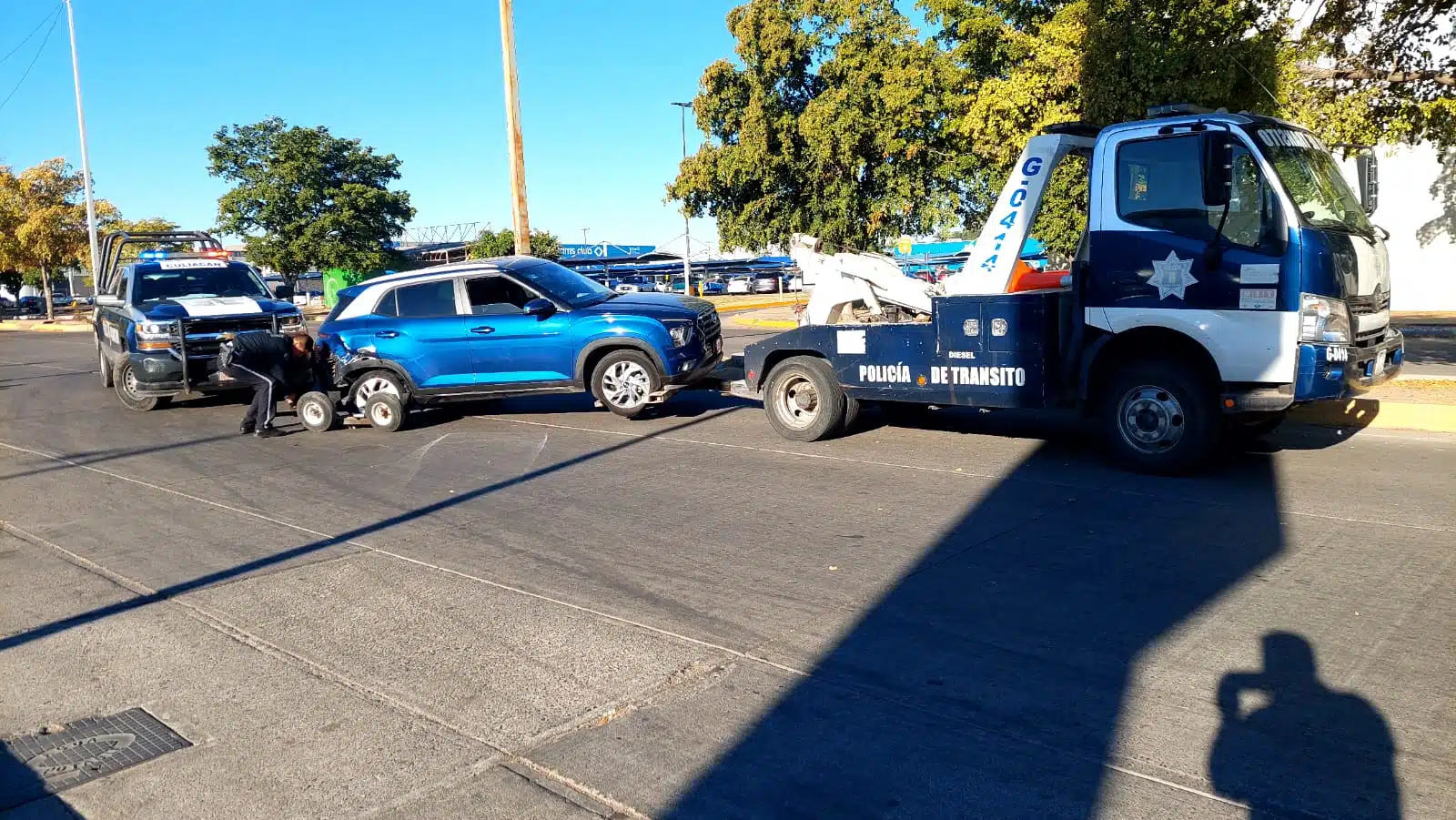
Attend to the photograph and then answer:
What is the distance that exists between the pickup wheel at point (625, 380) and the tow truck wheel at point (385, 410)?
238cm

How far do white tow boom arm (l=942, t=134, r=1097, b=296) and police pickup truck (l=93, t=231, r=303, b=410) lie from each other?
31.8ft

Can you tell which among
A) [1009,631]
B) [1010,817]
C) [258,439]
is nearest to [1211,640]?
[1009,631]

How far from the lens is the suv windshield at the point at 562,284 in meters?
12.3

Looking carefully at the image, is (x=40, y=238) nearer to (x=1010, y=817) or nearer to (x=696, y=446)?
(x=696, y=446)

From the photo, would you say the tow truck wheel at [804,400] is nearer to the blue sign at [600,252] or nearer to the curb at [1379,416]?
the curb at [1379,416]

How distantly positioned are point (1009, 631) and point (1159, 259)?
4150 millimetres

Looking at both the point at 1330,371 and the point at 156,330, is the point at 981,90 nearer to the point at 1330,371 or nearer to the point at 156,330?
the point at 1330,371

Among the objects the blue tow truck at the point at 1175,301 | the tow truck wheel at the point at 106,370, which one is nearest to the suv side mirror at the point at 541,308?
the blue tow truck at the point at 1175,301

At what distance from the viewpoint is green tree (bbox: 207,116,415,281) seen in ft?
150

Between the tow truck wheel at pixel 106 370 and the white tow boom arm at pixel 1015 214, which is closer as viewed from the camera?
the white tow boom arm at pixel 1015 214

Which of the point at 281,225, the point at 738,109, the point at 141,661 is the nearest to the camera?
the point at 141,661

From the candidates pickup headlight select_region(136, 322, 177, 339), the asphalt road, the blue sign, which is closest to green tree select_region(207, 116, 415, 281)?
the blue sign

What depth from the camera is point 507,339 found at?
1223 centimetres

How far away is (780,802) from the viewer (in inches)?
146
